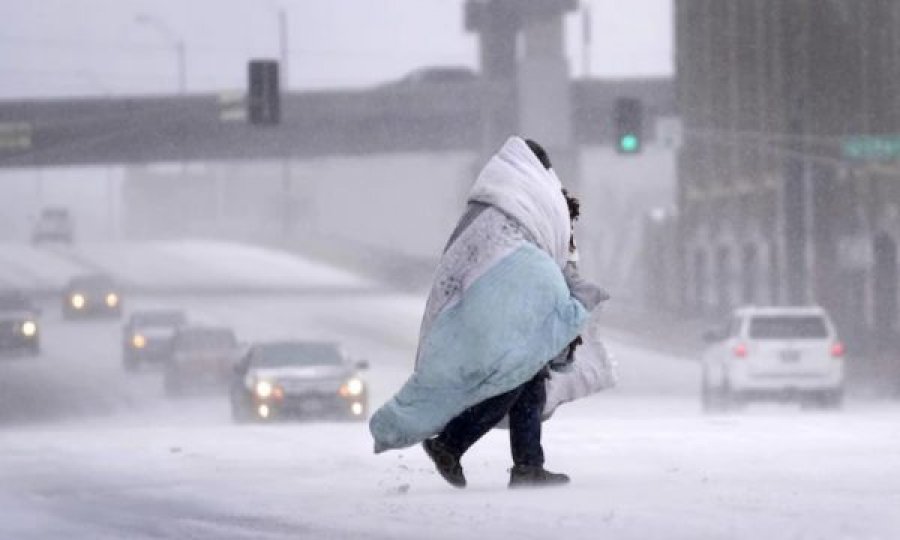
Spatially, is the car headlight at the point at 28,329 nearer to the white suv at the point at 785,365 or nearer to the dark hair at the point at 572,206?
the white suv at the point at 785,365

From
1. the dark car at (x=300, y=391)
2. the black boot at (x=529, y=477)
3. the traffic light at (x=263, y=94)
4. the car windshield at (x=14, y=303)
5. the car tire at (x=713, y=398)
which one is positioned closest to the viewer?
the black boot at (x=529, y=477)

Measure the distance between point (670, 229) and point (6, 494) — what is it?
83.4 meters

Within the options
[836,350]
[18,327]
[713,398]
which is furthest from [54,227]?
[836,350]

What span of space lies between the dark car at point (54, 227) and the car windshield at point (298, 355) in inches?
3336

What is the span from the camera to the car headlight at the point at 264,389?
3156 centimetres

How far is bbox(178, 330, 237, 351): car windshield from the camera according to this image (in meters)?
46.4

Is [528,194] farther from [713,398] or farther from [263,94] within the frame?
[263,94]

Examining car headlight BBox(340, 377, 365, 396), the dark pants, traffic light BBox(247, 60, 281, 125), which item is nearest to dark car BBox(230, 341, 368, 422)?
car headlight BBox(340, 377, 365, 396)

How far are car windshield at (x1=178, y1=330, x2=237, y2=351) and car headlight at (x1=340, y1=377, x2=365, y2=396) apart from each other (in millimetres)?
14600

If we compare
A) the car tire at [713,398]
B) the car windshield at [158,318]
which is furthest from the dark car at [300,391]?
the car windshield at [158,318]

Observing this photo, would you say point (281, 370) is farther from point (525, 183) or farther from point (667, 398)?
point (525, 183)

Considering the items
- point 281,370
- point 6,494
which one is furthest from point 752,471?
point 281,370

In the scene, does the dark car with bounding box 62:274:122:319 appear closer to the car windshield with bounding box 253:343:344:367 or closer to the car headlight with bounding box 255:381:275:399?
the car windshield with bounding box 253:343:344:367

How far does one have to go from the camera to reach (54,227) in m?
117
